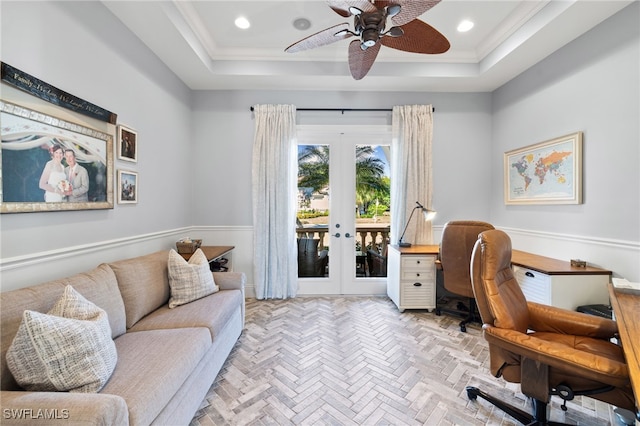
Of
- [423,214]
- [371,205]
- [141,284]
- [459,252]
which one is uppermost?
[371,205]

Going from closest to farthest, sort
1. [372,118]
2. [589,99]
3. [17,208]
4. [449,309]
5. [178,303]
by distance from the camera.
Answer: [17,208] → [178,303] → [589,99] → [449,309] → [372,118]

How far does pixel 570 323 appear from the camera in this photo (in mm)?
1626

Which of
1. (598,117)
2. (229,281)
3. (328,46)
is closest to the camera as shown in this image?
(598,117)

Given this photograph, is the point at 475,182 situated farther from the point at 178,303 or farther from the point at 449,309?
the point at 178,303

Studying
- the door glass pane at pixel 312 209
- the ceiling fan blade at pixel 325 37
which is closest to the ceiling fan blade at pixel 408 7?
the ceiling fan blade at pixel 325 37

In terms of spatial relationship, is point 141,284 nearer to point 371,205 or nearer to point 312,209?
point 312,209

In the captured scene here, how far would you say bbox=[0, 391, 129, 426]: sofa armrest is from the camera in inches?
36.0

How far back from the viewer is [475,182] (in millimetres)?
3740

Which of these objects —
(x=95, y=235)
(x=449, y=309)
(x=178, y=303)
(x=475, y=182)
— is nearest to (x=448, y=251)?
(x=449, y=309)

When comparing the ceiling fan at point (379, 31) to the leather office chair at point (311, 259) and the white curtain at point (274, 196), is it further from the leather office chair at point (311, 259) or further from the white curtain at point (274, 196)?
the leather office chair at point (311, 259)

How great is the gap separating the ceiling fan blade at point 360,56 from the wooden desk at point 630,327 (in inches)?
85.8

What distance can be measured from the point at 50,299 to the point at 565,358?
2.60 m

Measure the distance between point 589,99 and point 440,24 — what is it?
1.57 metres

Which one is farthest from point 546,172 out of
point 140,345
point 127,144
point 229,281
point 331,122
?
point 127,144
